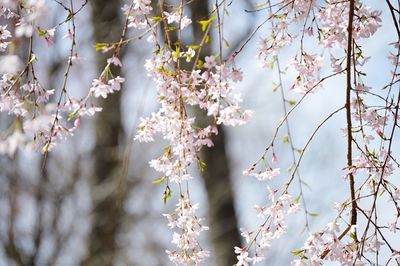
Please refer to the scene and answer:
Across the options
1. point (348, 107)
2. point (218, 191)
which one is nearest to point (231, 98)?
point (348, 107)

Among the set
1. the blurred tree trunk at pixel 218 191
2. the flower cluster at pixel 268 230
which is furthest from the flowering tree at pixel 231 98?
the blurred tree trunk at pixel 218 191

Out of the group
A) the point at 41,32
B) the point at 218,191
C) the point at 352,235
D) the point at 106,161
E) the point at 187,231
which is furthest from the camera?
the point at 106,161

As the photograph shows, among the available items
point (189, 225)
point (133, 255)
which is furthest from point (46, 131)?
point (133, 255)

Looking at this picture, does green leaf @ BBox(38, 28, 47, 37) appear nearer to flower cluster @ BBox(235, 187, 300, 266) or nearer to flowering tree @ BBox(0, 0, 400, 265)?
flowering tree @ BBox(0, 0, 400, 265)

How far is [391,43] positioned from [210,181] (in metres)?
3.14

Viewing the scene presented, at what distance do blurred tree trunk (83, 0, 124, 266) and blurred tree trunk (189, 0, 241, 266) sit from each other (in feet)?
2.00

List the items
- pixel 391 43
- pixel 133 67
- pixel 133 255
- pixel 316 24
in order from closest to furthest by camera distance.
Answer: pixel 391 43 < pixel 316 24 < pixel 133 67 < pixel 133 255

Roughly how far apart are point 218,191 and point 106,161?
34.0 inches

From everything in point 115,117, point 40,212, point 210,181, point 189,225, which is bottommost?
point 189,225

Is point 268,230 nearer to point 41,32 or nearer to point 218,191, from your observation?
point 41,32

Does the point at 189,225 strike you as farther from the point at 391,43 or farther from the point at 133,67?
the point at 133,67

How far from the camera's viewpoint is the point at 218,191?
4348 millimetres

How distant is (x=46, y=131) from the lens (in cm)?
143

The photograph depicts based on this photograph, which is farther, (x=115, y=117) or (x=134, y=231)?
(x=134, y=231)
